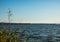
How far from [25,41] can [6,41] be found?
0.81m

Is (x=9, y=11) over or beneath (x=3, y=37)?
over

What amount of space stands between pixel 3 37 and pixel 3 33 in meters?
0.33

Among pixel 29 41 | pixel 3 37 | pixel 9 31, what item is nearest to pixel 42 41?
pixel 29 41

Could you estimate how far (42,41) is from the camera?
9.41 meters

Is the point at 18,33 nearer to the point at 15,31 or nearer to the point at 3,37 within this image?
the point at 15,31

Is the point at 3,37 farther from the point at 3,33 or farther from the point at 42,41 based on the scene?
the point at 42,41

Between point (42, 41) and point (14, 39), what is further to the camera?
point (42, 41)

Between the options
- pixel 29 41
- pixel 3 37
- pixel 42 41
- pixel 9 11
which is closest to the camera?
pixel 3 37

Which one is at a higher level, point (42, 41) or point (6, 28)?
point (6, 28)

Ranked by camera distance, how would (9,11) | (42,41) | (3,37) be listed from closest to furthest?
(3,37) → (9,11) → (42,41)

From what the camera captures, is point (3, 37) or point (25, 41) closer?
point (3, 37)

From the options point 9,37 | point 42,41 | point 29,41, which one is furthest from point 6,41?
point 42,41

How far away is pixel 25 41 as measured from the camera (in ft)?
23.4

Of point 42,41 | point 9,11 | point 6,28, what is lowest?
point 42,41
